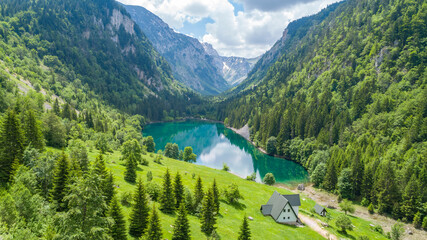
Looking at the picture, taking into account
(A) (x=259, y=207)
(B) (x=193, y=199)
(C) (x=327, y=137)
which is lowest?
(A) (x=259, y=207)

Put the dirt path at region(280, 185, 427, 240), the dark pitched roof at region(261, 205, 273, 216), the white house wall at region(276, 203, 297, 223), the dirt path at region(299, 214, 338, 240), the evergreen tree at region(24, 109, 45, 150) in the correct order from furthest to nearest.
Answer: the dark pitched roof at region(261, 205, 273, 216), the dirt path at region(280, 185, 427, 240), the white house wall at region(276, 203, 297, 223), the dirt path at region(299, 214, 338, 240), the evergreen tree at region(24, 109, 45, 150)

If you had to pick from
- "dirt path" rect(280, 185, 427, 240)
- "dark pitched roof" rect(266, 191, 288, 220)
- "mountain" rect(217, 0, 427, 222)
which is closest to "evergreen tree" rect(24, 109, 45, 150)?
"dark pitched roof" rect(266, 191, 288, 220)

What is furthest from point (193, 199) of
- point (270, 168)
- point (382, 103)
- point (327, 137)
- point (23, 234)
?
point (382, 103)

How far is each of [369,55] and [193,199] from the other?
5997 inches

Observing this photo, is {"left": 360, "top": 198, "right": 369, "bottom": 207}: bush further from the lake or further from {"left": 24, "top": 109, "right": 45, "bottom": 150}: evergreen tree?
{"left": 24, "top": 109, "right": 45, "bottom": 150}: evergreen tree

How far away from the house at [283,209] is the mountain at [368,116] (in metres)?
32.2

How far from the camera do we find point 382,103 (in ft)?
349

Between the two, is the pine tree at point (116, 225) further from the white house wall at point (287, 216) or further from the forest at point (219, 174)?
the white house wall at point (287, 216)

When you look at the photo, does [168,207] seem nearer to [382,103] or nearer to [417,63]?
[382,103]

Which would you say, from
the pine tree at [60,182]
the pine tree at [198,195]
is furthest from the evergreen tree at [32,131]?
the pine tree at [198,195]

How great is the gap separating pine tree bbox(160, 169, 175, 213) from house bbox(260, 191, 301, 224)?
26925 mm

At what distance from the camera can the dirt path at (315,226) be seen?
53019 mm

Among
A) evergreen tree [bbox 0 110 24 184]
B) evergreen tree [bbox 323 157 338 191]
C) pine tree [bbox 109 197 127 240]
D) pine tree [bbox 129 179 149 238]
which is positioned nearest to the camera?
pine tree [bbox 109 197 127 240]

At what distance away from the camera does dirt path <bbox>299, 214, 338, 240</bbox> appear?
53019mm
